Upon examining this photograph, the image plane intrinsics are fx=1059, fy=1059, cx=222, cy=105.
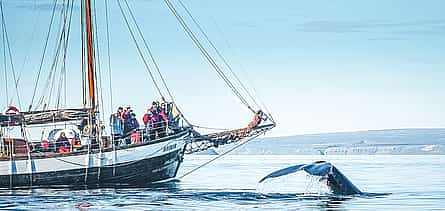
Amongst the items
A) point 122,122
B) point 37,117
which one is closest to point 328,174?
point 122,122

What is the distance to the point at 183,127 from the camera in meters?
67.4

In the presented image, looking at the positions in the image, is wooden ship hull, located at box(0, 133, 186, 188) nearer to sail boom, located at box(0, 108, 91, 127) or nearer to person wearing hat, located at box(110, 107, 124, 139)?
person wearing hat, located at box(110, 107, 124, 139)

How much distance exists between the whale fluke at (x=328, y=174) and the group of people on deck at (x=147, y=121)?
1745cm

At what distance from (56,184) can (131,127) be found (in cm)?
562

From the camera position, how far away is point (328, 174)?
4662 centimetres

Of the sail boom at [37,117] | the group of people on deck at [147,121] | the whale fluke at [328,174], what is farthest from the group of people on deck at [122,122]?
the whale fluke at [328,174]

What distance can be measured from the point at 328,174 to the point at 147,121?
2017cm

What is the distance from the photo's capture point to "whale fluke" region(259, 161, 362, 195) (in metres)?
44.6

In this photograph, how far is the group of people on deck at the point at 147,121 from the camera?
6338 cm

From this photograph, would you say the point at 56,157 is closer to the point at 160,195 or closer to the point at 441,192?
the point at 160,195

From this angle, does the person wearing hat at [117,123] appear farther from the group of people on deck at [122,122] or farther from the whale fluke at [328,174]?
the whale fluke at [328,174]

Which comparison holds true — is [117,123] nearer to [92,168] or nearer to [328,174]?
[92,168]

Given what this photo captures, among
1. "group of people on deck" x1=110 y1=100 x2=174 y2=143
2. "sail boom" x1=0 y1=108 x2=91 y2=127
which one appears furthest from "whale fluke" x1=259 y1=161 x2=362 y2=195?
"sail boom" x1=0 y1=108 x2=91 y2=127

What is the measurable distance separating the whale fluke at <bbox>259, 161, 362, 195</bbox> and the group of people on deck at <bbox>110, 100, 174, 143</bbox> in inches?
687
